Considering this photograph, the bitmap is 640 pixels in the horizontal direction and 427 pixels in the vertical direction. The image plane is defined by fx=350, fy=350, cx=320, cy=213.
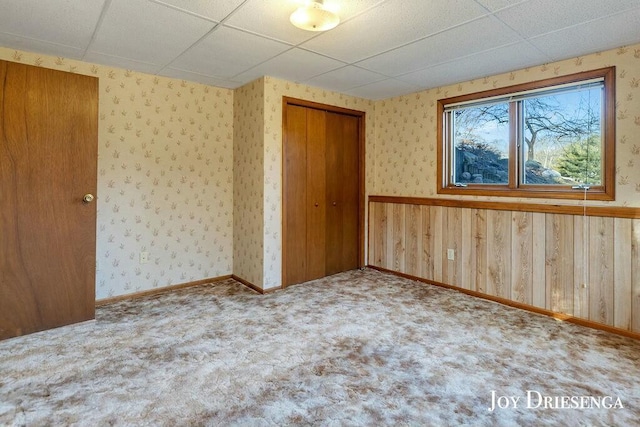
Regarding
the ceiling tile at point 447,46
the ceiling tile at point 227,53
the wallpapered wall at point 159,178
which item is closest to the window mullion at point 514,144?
the ceiling tile at point 447,46

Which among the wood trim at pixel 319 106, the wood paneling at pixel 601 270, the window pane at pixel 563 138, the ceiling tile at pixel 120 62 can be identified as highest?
the ceiling tile at pixel 120 62

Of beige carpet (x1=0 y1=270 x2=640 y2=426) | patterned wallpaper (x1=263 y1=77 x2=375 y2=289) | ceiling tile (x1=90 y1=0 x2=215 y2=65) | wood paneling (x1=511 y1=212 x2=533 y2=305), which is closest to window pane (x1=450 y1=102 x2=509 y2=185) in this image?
wood paneling (x1=511 y1=212 x2=533 y2=305)

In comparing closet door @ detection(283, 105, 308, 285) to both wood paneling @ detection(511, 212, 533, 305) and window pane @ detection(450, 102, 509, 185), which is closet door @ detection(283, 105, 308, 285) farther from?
wood paneling @ detection(511, 212, 533, 305)

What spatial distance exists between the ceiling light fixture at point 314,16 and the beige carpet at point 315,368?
213 centimetres

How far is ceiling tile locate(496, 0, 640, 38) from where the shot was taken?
6.89ft

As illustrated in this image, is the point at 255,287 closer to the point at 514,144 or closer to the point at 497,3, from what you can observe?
the point at 514,144

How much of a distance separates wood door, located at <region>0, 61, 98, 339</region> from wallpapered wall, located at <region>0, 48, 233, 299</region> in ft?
1.76

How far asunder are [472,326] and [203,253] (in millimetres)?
2861

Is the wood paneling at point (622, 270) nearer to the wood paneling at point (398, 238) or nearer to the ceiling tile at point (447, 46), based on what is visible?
the ceiling tile at point (447, 46)

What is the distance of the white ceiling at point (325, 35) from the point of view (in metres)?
2.18

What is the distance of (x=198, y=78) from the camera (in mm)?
3688

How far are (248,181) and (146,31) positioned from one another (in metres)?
1.74

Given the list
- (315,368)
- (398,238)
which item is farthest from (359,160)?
(315,368)

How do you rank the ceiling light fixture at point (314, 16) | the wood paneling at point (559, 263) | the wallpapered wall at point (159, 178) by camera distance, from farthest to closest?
the wallpapered wall at point (159, 178) → the wood paneling at point (559, 263) → the ceiling light fixture at point (314, 16)
